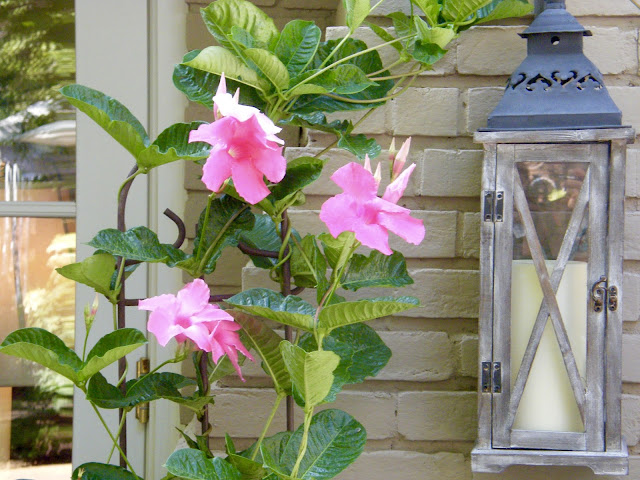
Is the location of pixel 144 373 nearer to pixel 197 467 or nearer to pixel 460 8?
pixel 197 467

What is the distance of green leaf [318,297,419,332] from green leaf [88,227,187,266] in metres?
0.27

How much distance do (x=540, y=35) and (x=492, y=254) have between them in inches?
14.2

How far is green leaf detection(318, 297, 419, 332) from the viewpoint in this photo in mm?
938

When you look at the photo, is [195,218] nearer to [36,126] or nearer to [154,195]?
[154,195]

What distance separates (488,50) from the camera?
4.54 ft

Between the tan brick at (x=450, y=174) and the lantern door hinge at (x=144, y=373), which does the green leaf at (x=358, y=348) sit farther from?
the lantern door hinge at (x=144, y=373)

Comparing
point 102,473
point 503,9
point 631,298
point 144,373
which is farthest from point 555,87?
point 144,373

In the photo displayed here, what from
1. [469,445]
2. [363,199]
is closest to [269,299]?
[363,199]

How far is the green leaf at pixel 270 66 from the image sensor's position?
3.46 feet

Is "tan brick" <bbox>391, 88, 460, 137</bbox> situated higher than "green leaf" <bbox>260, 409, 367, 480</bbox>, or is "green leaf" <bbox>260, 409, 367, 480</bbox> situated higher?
"tan brick" <bbox>391, 88, 460, 137</bbox>

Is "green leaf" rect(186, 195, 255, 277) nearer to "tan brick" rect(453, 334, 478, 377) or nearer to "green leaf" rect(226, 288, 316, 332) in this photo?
"green leaf" rect(226, 288, 316, 332)

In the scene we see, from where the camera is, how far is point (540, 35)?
1.23m

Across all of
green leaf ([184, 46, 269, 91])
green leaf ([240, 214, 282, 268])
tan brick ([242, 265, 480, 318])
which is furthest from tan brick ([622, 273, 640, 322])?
green leaf ([184, 46, 269, 91])

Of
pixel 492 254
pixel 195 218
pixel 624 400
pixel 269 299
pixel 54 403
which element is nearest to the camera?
pixel 269 299
